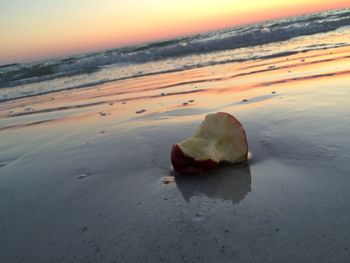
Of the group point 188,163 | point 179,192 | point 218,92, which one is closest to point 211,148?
point 188,163

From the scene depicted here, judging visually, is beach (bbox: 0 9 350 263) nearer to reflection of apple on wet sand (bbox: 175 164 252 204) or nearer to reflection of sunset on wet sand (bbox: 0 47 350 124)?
reflection of apple on wet sand (bbox: 175 164 252 204)

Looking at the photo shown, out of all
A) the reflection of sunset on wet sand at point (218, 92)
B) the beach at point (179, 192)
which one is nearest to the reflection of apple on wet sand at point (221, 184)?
the beach at point (179, 192)

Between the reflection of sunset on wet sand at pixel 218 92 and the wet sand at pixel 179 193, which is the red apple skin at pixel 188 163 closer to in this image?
the wet sand at pixel 179 193

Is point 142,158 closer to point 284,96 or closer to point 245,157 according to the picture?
Answer: point 245,157

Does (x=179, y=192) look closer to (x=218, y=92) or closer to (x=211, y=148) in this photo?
(x=211, y=148)

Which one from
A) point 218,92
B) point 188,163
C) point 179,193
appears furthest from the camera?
point 218,92

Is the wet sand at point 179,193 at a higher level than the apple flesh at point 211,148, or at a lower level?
lower
